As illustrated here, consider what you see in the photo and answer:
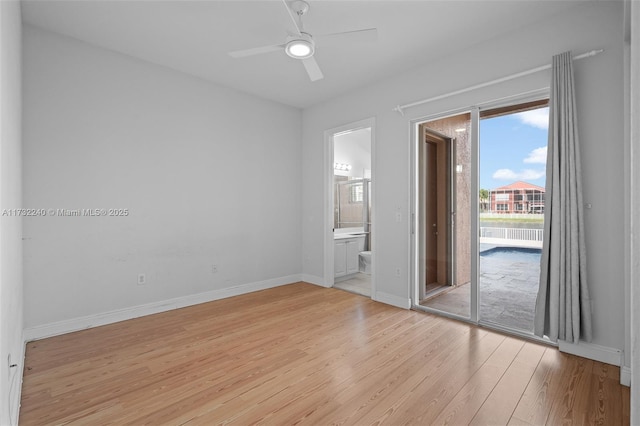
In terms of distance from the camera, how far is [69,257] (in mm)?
3066

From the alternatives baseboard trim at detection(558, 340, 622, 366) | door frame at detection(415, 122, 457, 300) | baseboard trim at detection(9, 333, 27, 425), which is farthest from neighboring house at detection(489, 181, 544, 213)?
baseboard trim at detection(9, 333, 27, 425)

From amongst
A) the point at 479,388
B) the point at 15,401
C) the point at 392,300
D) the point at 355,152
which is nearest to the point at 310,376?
the point at 479,388

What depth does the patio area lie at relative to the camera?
2.98m

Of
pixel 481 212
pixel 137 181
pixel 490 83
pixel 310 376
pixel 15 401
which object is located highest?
pixel 490 83

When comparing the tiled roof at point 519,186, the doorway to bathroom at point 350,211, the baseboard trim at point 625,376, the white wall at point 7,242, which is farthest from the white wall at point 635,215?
the doorway to bathroom at point 350,211

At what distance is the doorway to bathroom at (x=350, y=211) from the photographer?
5.00 meters

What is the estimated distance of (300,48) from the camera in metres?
2.47

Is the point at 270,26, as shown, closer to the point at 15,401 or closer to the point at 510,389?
the point at 15,401

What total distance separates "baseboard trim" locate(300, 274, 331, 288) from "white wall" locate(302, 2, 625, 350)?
115 centimetres

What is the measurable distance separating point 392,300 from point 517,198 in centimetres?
190

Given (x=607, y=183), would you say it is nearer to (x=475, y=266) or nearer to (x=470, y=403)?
(x=475, y=266)

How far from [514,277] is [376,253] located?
1.61 metres

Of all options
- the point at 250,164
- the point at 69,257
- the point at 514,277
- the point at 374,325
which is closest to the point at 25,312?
the point at 69,257

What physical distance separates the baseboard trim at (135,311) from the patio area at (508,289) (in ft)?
9.70
